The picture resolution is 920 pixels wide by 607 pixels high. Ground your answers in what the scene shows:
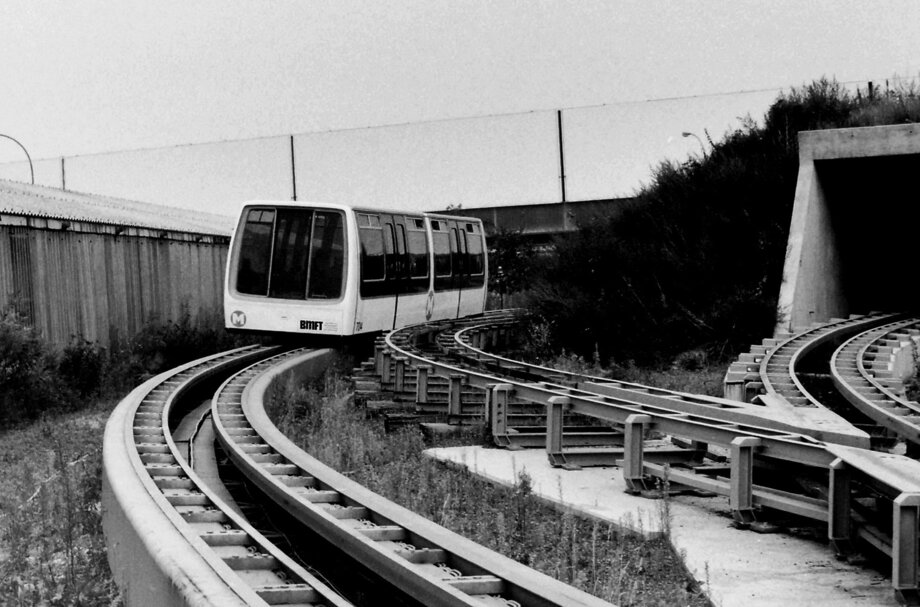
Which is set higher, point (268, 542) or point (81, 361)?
point (268, 542)

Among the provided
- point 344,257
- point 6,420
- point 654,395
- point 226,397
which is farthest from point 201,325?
point 654,395

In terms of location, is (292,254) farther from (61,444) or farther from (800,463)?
(800,463)

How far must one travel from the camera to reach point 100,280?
→ 21.1m

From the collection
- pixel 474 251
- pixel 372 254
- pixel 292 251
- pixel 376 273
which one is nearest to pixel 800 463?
pixel 292 251

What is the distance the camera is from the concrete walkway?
22.2ft

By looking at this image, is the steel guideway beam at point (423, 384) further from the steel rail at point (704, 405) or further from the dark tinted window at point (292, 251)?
the dark tinted window at point (292, 251)

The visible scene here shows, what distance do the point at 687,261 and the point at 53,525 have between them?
15163mm

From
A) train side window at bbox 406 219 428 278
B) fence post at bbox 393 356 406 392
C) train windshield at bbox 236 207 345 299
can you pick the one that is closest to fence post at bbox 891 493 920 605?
fence post at bbox 393 356 406 392

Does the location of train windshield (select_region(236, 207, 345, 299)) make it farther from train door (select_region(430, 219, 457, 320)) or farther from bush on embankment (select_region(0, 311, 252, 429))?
train door (select_region(430, 219, 457, 320))

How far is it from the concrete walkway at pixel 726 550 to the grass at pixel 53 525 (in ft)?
11.0

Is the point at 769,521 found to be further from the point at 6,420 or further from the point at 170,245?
the point at 170,245

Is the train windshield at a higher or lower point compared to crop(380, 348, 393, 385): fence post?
higher

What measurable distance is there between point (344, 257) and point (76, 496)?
971 cm

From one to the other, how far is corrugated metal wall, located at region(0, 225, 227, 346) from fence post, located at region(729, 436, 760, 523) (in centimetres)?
1295
